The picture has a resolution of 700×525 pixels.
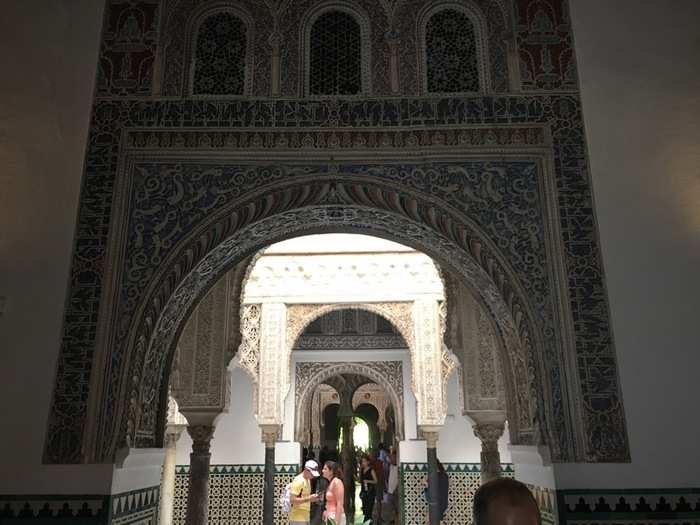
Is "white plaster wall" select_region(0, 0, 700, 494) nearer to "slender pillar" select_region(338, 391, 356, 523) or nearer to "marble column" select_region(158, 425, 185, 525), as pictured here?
"marble column" select_region(158, 425, 185, 525)

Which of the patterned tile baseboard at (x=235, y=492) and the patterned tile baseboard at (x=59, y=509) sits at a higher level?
the patterned tile baseboard at (x=59, y=509)

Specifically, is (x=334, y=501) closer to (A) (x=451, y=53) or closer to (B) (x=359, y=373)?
(B) (x=359, y=373)

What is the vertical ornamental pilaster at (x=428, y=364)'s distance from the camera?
22.1 ft

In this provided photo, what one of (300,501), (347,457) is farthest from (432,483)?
(347,457)

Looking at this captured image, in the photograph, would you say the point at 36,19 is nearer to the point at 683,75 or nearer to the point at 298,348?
the point at 683,75

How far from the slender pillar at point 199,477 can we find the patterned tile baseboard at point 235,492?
9.80 ft

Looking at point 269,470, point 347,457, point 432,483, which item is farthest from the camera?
point 347,457

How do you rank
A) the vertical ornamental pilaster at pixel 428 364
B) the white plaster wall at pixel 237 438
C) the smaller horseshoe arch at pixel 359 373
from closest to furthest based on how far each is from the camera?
the vertical ornamental pilaster at pixel 428 364 < the white plaster wall at pixel 237 438 < the smaller horseshoe arch at pixel 359 373

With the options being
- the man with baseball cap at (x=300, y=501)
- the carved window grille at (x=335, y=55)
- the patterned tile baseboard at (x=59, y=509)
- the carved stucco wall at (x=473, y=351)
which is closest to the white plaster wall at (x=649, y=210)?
the carved window grille at (x=335, y=55)

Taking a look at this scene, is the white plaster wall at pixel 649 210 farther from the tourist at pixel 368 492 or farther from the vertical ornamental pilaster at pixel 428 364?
the tourist at pixel 368 492

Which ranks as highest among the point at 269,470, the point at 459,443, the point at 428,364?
the point at 428,364

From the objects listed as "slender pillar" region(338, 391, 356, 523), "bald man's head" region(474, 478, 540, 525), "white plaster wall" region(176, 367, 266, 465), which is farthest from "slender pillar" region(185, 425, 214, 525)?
"slender pillar" region(338, 391, 356, 523)

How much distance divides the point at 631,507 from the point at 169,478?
247 inches

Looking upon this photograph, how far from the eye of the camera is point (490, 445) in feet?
16.8
